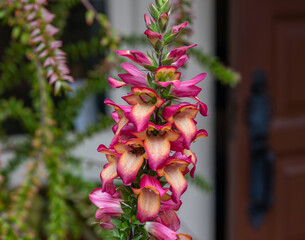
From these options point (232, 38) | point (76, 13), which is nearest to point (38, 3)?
point (76, 13)

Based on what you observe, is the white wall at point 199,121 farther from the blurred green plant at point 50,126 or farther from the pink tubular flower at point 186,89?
the pink tubular flower at point 186,89

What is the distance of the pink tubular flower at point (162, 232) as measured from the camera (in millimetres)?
236

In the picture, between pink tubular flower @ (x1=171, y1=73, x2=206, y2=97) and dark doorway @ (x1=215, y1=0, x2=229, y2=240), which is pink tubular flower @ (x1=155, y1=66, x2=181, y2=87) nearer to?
pink tubular flower @ (x1=171, y1=73, x2=206, y2=97)

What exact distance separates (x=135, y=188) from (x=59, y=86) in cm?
17

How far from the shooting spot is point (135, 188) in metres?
0.23

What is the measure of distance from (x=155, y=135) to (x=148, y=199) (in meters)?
0.04

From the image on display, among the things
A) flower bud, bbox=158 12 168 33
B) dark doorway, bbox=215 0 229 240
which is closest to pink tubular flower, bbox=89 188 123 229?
flower bud, bbox=158 12 168 33

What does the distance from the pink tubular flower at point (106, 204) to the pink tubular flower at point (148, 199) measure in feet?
0.12

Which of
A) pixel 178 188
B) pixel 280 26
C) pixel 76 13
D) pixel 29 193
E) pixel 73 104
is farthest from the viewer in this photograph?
pixel 280 26

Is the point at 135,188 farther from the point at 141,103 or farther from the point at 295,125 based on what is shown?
the point at 295,125

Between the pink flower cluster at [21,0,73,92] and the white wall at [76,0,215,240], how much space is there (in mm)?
811

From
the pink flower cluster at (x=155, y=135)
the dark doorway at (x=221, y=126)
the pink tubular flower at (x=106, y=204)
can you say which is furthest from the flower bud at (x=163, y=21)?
the dark doorway at (x=221, y=126)

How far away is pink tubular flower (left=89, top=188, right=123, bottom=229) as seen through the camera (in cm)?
25

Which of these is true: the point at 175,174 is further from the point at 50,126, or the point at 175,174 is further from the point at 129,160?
the point at 50,126
